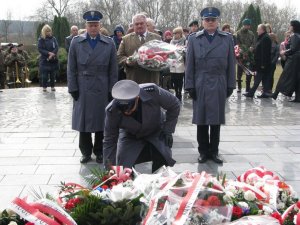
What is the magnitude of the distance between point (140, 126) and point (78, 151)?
2502 millimetres

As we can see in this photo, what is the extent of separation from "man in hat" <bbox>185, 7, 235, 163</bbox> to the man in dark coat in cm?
598

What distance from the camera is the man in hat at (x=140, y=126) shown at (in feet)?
12.7

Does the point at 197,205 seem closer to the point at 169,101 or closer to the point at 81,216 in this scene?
the point at 81,216

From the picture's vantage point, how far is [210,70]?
18.4 feet

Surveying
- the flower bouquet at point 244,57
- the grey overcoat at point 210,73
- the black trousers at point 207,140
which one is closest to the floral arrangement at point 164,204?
the grey overcoat at point 210,73

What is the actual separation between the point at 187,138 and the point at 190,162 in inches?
52.8

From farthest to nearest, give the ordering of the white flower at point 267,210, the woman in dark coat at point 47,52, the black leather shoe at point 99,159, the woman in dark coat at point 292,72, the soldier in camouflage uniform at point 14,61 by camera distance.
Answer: the soldier in camouflage uniform at point 14,61, the woman in dark coat at point 47,52, the woman in dark coat at point 292,72, the black leather shoe at point 99,159, the white flower at point 267,210

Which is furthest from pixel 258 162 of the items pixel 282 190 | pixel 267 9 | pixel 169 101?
pixel 267 9

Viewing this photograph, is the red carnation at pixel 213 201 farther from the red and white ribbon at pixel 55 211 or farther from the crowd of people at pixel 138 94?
the crowd of people at pixel 138 94

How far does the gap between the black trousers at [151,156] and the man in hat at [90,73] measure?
155 cm

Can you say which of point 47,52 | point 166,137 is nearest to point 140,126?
point 166,137

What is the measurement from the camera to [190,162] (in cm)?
585

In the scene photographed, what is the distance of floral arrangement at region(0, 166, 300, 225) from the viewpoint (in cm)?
220

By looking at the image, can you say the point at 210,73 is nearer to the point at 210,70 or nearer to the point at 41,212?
the point at 210,70
